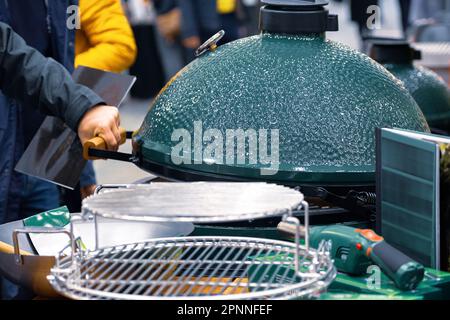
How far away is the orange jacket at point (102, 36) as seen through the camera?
406cm

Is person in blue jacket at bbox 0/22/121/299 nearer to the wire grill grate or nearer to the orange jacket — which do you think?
the wire grill grate

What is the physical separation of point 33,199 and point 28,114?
32cm

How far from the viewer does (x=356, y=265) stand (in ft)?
6.60

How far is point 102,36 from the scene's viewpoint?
4168 millimetres

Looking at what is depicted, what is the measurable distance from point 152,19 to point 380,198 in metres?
8.90

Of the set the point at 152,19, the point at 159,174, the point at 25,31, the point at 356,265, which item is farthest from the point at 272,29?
the point at 152,19

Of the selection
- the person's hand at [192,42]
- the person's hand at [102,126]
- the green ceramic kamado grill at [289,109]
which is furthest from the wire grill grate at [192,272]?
the person's hand at [192,42]

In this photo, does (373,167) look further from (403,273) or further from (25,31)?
(25,31)

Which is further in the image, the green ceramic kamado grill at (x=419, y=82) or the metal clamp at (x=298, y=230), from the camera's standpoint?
the green ceramic kamado grill at (x=419, y=82)

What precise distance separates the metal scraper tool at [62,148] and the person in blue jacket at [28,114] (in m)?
0.41

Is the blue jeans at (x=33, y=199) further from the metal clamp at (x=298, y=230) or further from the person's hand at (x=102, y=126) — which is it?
the metal clamp at (x=298, y=230)

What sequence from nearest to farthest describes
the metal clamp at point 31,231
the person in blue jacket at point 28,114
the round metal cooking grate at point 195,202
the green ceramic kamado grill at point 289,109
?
the round metal cooking grate at point 195,202
the metal clamp at point 31,231
the green ceramic kamado grill at point 289,109
the person in blue jacket at point 28,114

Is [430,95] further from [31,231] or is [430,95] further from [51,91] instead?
[31,231]

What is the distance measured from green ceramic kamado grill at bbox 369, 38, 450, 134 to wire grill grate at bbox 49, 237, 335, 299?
5.27ft
